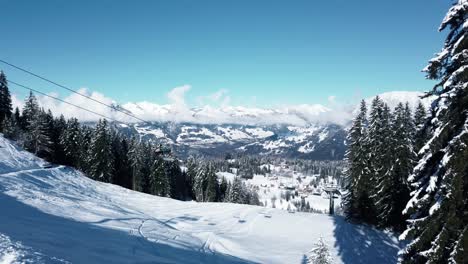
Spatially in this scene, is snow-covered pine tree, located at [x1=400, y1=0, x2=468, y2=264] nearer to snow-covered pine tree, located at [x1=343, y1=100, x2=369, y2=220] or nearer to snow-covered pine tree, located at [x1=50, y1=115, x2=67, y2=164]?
snow-covered pine tree, located at [x1=343, y1=100, x2=369, y2=220]

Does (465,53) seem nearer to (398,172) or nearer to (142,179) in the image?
(398,172)

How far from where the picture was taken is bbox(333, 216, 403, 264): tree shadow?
103ft

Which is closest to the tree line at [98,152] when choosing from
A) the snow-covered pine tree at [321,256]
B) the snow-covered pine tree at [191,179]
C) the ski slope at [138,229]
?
the snow-covered pine tree at [191,179]

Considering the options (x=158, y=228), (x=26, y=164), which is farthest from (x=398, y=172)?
(x=26, y=164)

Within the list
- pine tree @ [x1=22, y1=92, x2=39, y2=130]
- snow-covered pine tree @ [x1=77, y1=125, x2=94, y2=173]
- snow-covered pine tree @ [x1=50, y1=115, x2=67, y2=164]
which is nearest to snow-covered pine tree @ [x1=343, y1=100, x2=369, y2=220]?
snow-covered pine tree @ [x1=77, y1=125, x2=94, y2=173]

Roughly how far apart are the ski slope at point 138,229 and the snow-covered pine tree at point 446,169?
11.0 m

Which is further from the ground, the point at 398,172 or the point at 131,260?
the point at 398,172

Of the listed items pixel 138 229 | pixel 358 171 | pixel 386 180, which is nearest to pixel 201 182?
pixel 358 171

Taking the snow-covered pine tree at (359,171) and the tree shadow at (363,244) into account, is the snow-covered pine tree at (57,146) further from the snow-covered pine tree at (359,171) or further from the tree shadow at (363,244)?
the snow-covered pine tree at (359,171)

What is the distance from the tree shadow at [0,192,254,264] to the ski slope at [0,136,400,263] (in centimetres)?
6

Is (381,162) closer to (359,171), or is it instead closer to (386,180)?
(386,180)

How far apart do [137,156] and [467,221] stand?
6703cm

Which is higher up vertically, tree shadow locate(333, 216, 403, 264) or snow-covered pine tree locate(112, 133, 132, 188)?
snow-covered pine tree locate(112, 133, 132, 188)

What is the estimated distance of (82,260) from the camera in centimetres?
1218
